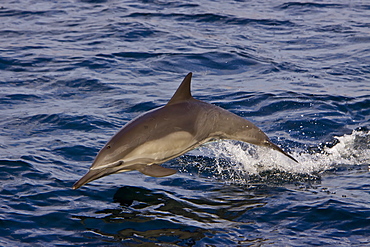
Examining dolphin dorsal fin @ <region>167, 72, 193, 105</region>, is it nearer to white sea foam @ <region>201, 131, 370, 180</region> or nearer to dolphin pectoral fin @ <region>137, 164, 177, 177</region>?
dolphin pectoral fin @ <region>137, 164, 177, 177</region>

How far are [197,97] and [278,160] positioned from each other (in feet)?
11.2

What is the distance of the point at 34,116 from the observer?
37.2 feet

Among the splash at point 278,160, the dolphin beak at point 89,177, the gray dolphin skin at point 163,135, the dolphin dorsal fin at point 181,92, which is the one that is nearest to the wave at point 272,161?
the splash at point 278,160

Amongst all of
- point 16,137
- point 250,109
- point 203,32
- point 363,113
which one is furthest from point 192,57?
point 16,137

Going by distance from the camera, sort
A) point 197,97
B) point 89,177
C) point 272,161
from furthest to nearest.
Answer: point 197,97 → point 272,161 → point 89,177

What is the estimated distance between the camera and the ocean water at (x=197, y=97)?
7.50 metres

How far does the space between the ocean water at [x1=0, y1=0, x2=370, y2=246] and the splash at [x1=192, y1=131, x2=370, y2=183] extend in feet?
0.11

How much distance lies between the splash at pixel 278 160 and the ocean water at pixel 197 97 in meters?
0.03

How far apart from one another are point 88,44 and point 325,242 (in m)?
11.2

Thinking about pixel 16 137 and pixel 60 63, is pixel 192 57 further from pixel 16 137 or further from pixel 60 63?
pixel 16 137

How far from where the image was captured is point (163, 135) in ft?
26.6

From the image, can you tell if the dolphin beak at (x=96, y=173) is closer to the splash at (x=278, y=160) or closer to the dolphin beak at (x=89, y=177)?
the dolphin beak at (x=89, y=177)

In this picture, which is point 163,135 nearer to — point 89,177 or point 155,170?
point 155,170

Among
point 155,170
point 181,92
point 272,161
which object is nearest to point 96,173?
point 155,170
